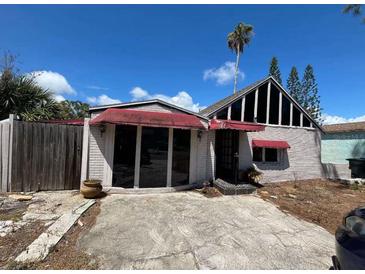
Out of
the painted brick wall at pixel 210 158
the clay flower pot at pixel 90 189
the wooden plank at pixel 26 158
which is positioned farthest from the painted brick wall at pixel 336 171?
the wooden plank at pixel 26 158

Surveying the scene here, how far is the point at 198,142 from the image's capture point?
1020 cm

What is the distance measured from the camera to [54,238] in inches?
181

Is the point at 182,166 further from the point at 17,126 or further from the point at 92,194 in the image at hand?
the point at 17,126

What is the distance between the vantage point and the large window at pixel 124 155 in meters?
8.95

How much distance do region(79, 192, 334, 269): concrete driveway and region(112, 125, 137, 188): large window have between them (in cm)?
135

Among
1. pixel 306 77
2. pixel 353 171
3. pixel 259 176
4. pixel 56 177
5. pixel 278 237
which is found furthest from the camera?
pixel 306 77

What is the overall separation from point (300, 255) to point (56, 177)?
850 cm

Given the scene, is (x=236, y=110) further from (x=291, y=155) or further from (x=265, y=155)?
(x=291, y=155)

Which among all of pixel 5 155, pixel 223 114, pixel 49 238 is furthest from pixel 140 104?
pixel 49 238

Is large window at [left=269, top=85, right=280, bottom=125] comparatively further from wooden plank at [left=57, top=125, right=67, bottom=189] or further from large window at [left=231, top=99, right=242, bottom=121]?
wooden plank at [left=57, top=125, right=67, bottom=189]

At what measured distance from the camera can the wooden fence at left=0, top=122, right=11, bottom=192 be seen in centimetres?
785

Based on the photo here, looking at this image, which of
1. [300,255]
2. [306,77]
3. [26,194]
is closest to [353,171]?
[300,255]

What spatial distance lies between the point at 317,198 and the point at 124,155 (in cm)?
872

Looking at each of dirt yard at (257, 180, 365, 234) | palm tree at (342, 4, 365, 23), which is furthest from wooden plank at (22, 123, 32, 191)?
palm tree at (342, 4, 365, 23)
